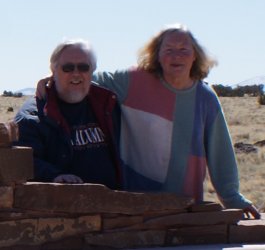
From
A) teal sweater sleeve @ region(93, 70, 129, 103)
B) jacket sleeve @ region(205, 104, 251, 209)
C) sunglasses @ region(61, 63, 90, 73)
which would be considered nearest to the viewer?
sunglasses @ region(61, 63, 90, 73)

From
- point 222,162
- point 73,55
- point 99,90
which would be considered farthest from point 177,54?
point 222,162

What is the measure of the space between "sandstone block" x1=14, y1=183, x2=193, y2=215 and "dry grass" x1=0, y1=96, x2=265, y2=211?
575 millimetres

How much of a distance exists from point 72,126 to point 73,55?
48 cm

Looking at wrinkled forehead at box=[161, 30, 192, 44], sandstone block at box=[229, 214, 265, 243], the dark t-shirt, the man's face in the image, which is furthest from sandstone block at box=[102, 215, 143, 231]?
wrinkled forehead at box=[161, 30, 192, 44]

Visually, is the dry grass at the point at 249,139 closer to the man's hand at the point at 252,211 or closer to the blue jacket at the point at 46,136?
the man's hand at the point at 252,211

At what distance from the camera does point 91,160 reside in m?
5.44

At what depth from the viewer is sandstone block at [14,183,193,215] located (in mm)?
4875

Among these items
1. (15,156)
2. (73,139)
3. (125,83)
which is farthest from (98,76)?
(15,156)

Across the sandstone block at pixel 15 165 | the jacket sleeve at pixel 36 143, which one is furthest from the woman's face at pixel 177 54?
the sandstone block at pixel 15 165

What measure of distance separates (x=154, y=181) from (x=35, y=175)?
105 centimetres

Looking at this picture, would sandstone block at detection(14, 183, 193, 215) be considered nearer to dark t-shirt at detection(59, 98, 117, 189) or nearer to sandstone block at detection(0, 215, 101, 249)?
sandstone block at detection(0, 215, 101, 249)

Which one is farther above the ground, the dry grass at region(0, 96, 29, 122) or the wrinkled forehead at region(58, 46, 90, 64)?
the wrinkled forehead at region(58, 46, 90, 64)

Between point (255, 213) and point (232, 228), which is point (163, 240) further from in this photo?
point (255, 213)

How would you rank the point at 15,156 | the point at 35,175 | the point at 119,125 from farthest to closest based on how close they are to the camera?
the point at 119,125 < the point at 35,175 < the point at 15,156
